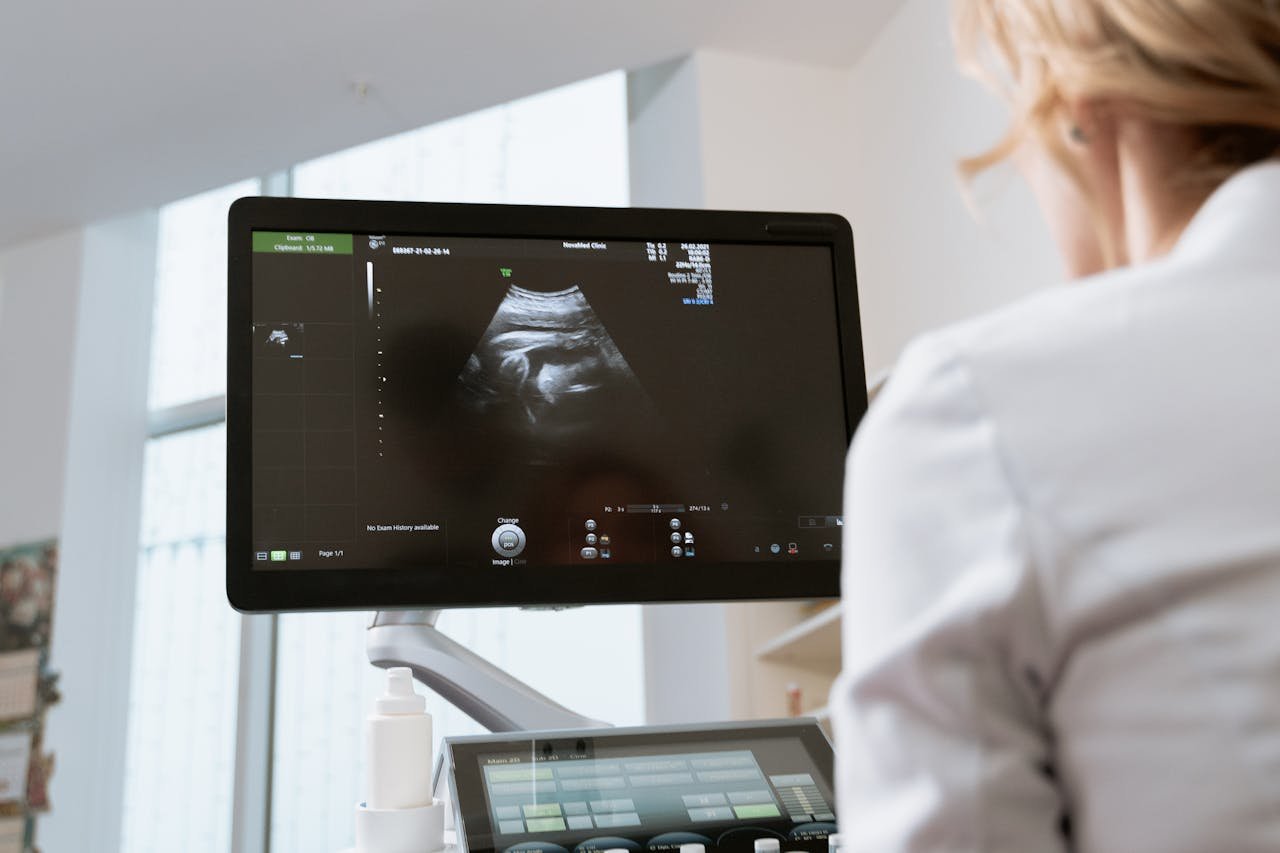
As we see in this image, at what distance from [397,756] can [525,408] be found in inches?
13.7

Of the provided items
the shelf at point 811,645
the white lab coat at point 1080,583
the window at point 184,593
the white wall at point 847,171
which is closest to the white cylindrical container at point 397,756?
the white lab coat at point 1080,583

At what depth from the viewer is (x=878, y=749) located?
0.54 metres

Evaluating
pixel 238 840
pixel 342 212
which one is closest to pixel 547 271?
pixel 342 212

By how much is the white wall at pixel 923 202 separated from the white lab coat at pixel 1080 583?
7.04 feet

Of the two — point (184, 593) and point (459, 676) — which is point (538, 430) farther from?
point (184, 593)

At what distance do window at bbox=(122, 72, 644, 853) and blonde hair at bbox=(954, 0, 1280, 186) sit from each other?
2.92m

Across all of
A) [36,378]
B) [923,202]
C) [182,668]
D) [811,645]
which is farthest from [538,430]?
[36,378]

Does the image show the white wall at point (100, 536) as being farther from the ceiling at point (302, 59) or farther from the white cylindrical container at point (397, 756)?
the white cylindrical container at point (397, 756)

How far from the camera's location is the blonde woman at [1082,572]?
0.51 meters

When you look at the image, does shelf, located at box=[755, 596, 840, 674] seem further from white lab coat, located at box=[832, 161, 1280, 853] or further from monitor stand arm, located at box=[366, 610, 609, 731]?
white lab coat, located at box=[832, 161, 1280, 853]

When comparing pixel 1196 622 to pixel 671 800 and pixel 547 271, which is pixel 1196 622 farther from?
pixel 547 271

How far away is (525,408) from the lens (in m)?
1.30

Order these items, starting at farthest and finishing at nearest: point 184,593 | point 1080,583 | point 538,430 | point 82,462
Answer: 1. point 184,593
2. point 82,462
3. point 538,430
4. point 1080,583

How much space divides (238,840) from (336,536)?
3.32m
